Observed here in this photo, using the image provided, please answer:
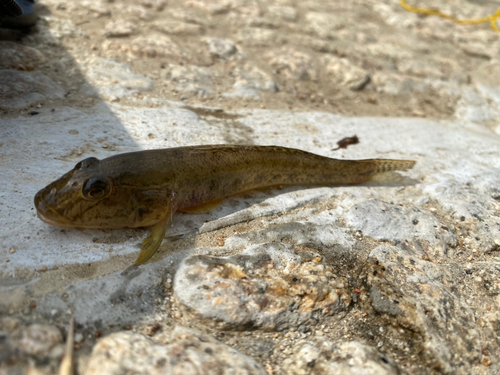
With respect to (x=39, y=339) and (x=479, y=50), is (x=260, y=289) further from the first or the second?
(x=479, y=50)

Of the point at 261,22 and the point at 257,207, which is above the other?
the point at 261,22

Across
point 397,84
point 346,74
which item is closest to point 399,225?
point 346,74

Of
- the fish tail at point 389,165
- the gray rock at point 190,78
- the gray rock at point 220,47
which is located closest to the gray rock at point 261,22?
the gray rock at point 220,47

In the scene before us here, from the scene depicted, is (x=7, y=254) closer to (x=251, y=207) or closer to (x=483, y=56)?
(x=251, y=207)

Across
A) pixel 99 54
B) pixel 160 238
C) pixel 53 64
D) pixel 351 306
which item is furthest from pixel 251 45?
pixel 351 306

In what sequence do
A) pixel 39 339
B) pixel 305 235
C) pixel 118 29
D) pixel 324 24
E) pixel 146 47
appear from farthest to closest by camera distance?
pixel 324 24
pixel 118 29
pixel 146 47
pixel 305 235
pixel 39 339

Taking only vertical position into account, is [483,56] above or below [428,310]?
below

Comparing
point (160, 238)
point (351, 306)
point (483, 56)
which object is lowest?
point (483, 56)

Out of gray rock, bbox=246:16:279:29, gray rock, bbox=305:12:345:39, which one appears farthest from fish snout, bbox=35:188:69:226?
gray rock, bbox=305:12:345:39
